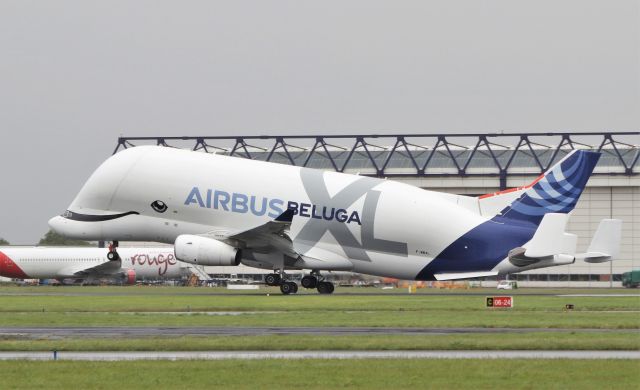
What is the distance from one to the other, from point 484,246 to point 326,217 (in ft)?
29.6

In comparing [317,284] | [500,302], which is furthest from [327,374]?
[317,284]

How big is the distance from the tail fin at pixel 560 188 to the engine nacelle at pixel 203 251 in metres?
16.5

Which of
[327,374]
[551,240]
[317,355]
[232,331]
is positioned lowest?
[327,374]

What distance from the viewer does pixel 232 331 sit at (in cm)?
3612

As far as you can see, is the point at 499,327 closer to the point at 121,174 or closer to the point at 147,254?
the point at 121,174

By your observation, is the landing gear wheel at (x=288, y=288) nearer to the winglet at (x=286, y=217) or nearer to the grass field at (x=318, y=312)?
the grass field at (x=318, y=312)

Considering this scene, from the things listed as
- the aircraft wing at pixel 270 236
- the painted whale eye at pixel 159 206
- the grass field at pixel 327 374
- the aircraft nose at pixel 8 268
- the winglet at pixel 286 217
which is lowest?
the grass field at pixel 327 374

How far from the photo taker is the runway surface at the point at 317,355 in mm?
27344

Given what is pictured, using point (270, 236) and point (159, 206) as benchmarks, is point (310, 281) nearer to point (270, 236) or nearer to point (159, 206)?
point (270, 236)

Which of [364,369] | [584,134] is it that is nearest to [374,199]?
[364,369]

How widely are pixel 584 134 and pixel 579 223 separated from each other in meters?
11.2

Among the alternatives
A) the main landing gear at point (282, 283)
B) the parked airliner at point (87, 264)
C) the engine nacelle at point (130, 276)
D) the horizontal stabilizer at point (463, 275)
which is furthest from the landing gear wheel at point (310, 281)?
the engine nacelle at point (130, 276)

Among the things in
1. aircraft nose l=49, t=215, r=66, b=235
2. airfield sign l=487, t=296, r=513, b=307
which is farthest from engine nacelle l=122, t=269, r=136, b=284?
airfield sign l=487, t=296, r=513, b=307

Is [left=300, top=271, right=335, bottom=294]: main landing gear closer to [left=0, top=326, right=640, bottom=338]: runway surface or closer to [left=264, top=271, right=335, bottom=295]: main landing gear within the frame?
[left=264, top=271, right=335, bottom=295]: main landing gear
